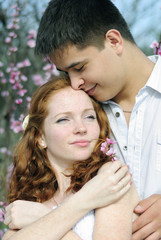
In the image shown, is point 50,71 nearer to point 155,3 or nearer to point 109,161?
point 155,3

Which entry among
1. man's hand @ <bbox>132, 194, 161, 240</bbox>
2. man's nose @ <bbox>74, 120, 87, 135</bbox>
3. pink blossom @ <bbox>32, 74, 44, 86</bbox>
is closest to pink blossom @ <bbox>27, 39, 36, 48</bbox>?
pink blossom @ <bbox>32, 74, 44, 86</bbox>

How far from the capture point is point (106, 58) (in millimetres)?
2150

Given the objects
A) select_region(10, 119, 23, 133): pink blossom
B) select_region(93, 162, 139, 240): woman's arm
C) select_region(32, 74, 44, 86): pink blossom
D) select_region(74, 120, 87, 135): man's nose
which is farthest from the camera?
select_region(32, 74, 44, 86): pink blossom

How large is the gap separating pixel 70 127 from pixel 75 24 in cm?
64

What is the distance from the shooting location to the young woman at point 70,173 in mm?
1750

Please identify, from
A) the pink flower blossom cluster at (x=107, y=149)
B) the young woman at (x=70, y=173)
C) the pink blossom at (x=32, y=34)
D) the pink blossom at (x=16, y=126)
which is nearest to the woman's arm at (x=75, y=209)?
the young woman at (x=70, y=173)

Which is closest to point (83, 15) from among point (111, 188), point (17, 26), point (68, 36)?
point (68, 36)

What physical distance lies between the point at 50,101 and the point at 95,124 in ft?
1.09

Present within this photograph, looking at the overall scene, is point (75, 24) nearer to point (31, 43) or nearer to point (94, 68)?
point (94, 68)

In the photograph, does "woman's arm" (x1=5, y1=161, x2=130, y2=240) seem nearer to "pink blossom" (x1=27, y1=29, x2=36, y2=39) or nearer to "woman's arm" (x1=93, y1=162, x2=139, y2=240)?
"woman's arm" (x1=93, y1=162, x2=139, y2=240)

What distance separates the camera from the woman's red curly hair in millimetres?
2098

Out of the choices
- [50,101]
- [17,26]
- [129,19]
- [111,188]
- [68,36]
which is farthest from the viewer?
[17,26]

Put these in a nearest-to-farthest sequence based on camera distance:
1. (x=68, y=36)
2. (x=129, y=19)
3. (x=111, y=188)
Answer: (x=111, y=188), (x=68, y=36), (x=129, y=19)

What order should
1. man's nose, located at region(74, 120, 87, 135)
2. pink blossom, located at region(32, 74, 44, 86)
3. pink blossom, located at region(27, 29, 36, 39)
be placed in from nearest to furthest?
1. man's nose, located at region(74, 120, 87, 135)
2. pink blossom, located at region(27, 29, 36, 39)
3. pink blossom, located at region(32, 74, 44, 86)
